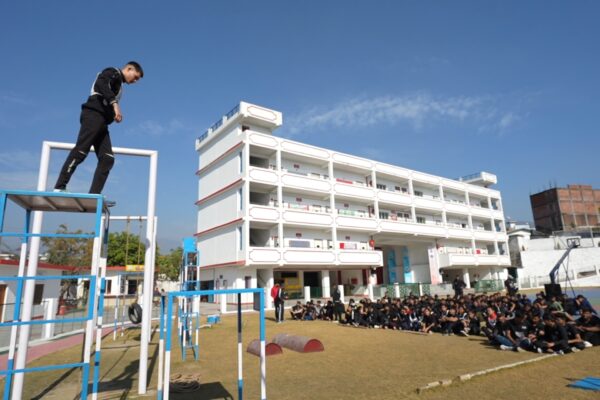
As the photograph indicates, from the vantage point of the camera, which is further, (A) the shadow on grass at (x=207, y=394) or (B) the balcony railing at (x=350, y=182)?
(B) the balcony railing at (x=350, y=182)

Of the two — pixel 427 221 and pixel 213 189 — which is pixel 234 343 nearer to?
pixel 213 189

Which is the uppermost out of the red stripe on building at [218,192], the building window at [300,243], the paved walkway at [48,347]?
the red stripe on building at [218,192]

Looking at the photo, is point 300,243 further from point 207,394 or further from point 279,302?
point 207,394

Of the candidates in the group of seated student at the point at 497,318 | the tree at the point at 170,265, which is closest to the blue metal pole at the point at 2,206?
the group of seated student at the point at 497,318

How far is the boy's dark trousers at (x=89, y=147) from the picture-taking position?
4.57 m

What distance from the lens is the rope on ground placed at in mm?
7004

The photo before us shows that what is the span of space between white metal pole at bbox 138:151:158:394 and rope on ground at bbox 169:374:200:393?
0.53 meters

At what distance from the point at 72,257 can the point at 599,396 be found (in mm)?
43887

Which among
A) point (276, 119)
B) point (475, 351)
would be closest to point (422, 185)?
point (276, 119)

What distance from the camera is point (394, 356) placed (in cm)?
980

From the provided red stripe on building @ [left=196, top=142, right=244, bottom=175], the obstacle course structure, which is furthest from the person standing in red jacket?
red stripe on building @ [left=196, top=142, right=244, bottom=175]

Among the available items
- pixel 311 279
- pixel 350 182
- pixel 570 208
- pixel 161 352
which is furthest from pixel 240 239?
pixel 570 208

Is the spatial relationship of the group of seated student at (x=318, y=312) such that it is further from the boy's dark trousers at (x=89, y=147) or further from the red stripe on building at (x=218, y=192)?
the boy's dark trousers at (x=89, y=147)

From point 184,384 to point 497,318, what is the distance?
9.40 m
